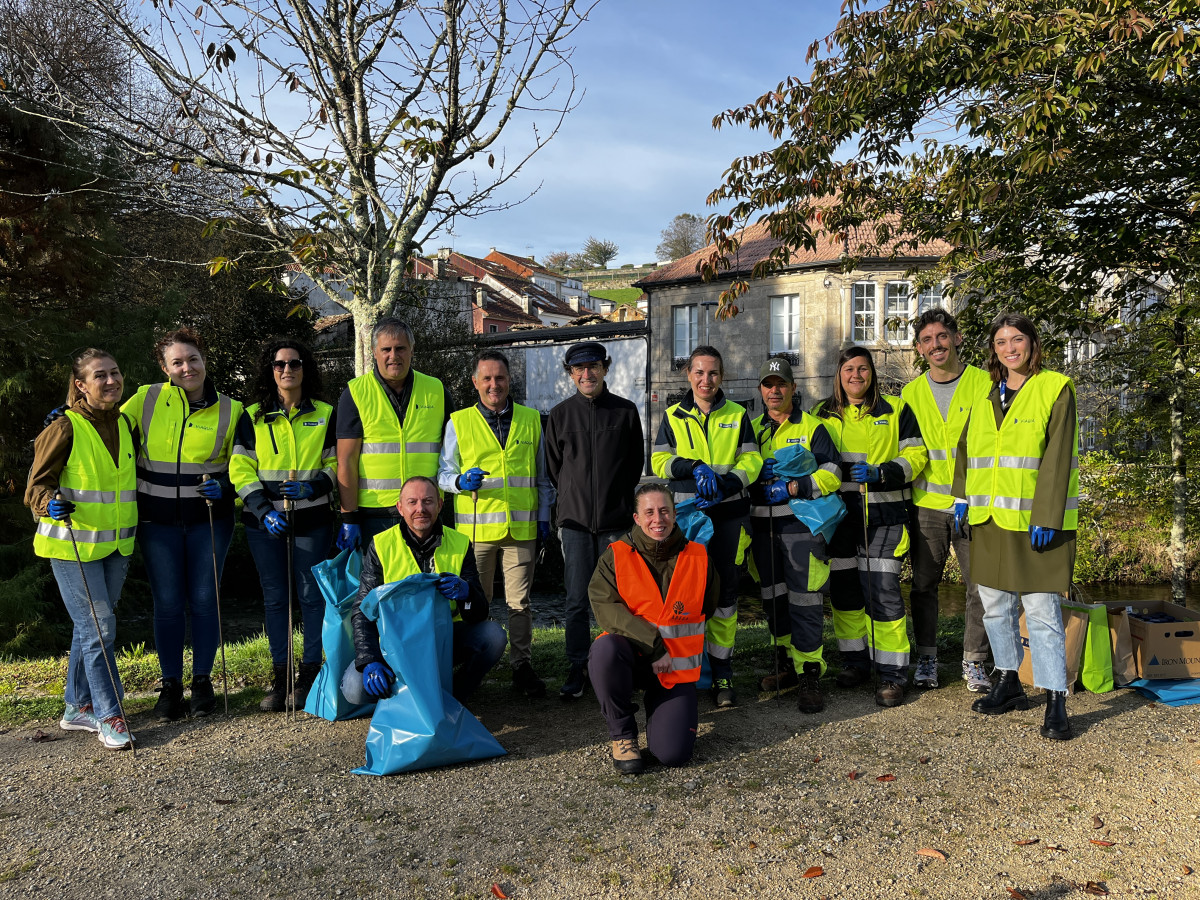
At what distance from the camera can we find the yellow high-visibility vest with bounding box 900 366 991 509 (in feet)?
15.8

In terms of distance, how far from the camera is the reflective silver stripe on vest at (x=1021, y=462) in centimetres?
428

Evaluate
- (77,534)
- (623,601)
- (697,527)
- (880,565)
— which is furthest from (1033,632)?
(77,534)

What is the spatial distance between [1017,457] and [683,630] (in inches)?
76.2

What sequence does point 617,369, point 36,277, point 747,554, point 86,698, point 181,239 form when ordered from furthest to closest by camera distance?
point 617,369 → point 181,239 → point 36,277 → point 747,554 → point 86,698

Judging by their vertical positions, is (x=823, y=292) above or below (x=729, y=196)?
above

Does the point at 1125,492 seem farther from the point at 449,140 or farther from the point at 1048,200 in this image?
the point at 449,140

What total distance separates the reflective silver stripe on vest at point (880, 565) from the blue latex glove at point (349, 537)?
288 cm

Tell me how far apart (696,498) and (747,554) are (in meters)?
0.80

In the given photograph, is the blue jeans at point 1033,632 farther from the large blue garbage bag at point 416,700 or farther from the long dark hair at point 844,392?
the large blue garbage bag at point 416,700

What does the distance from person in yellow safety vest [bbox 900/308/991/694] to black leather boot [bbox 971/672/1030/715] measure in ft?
0.95

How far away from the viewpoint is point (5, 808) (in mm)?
3598

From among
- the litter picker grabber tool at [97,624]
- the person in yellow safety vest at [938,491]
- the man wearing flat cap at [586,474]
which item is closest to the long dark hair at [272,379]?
the litter picker grabber tool at [97,624]

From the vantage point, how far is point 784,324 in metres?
26.6

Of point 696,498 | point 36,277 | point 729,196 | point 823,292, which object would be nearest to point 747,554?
point 696,498
